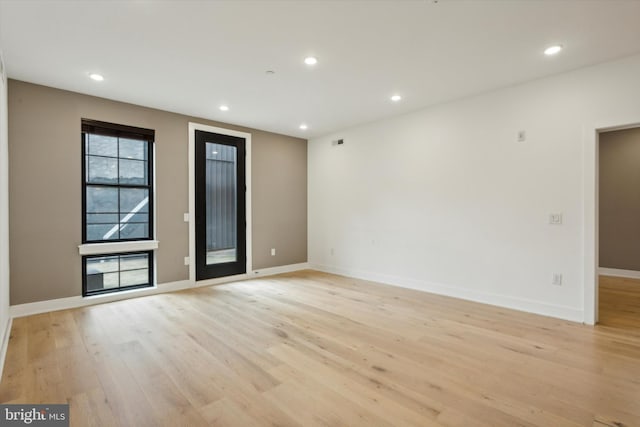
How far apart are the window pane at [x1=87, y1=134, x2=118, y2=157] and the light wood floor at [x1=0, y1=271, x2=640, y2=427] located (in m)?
2.09

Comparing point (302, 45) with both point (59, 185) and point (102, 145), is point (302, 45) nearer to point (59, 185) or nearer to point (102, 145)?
point (102, 145)

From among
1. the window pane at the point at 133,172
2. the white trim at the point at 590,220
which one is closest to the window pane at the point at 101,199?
the window pane at the point at 133,172

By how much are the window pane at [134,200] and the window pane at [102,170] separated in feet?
0.70

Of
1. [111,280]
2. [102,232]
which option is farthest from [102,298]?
[102,232]

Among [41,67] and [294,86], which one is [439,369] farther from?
[41,67]

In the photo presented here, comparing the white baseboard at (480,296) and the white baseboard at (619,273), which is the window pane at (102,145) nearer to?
the white baseboard at (480,296)

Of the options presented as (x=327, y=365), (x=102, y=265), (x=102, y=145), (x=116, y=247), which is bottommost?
(x=327, y=365)

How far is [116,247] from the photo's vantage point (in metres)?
4.32

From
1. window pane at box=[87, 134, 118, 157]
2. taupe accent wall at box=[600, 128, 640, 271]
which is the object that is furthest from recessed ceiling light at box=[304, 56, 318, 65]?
taupe accent wall at box=[600, 128, 640, 271]

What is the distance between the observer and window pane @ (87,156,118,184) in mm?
4278

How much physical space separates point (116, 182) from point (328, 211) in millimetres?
3622

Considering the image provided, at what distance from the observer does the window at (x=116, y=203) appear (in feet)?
13.9

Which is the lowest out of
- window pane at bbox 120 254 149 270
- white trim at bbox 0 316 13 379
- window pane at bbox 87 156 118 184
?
white trim at bbox 0 316 13 379

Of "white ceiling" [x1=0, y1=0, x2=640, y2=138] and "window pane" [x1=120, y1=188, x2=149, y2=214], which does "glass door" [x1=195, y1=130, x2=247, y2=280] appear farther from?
"white ceiling" [x1=0, y1=0, x2=640, y2=138]
